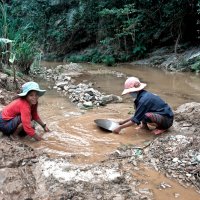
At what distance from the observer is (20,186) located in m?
2.91

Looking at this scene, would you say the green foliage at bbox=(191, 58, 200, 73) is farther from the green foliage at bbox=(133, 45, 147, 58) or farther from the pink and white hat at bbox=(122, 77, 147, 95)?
the pink and white hat at bbox=(122, 77, 147, 95)

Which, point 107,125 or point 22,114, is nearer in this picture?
point 22,114

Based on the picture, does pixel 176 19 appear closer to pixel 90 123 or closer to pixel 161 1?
pixel 161 1

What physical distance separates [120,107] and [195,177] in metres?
2.87

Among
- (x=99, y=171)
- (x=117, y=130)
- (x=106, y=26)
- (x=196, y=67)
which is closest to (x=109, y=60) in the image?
(x=106, y=26)

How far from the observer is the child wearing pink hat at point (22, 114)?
3.83 metres

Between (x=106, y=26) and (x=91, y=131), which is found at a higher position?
(x=106, y=26)

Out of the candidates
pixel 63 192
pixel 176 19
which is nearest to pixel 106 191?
pixel 63 192

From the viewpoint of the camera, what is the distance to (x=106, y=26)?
58.1 ft

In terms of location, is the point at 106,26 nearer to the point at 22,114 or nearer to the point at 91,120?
the point at 91,120

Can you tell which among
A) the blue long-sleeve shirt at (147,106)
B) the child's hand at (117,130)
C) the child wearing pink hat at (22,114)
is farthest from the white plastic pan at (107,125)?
the child wearing pink hat at (22,114)

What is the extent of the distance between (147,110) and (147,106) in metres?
0.06

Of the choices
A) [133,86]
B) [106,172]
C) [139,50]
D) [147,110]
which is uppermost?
[133,86]

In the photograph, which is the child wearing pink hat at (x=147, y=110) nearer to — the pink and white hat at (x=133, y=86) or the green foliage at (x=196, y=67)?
the pink and white hat at (x=133, y=86)
